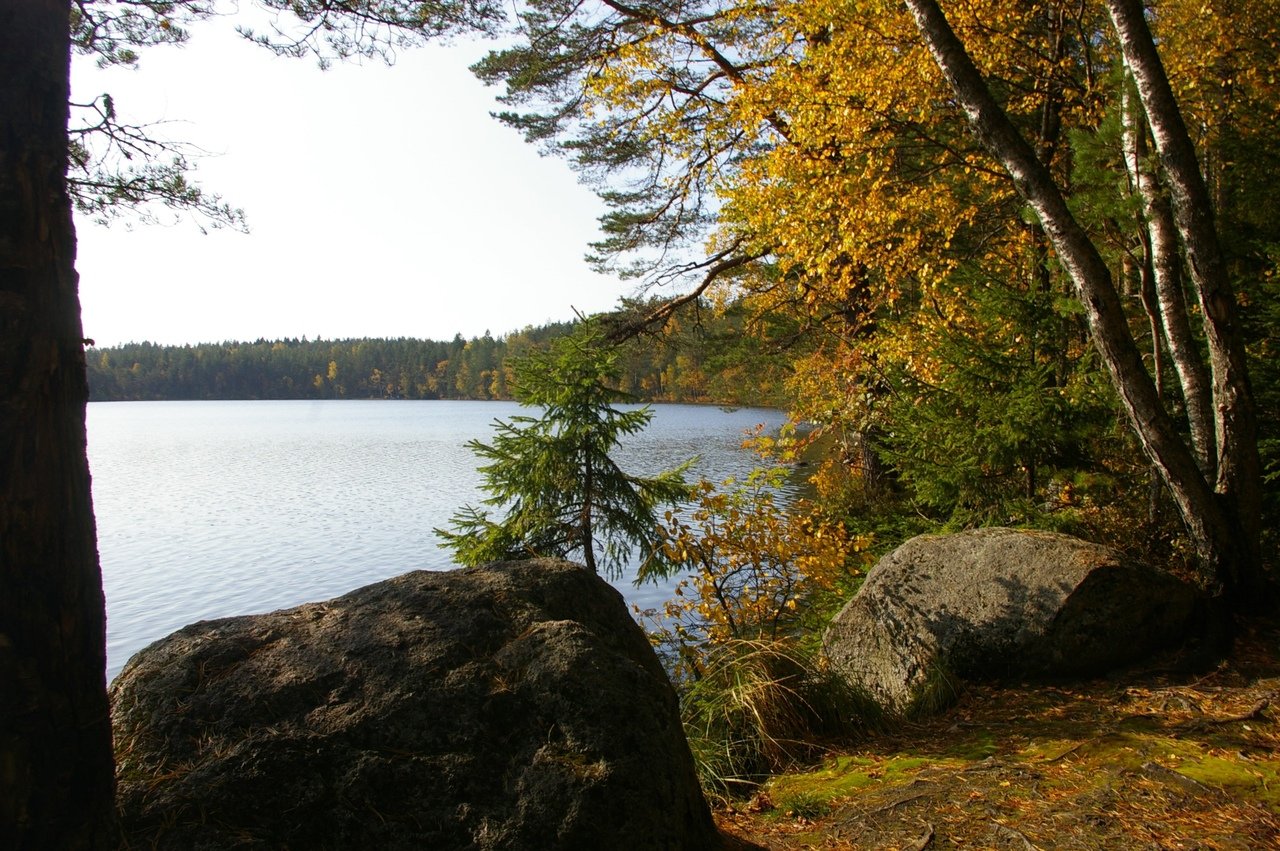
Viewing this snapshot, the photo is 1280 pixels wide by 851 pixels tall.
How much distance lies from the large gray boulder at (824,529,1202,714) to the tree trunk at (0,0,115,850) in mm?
4107

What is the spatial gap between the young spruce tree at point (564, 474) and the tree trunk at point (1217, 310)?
401 centimetres

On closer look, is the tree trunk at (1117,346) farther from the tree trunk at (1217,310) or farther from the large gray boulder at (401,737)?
the large gray boulder at (401,737)

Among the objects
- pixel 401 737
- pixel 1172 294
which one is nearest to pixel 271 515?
pixel 401 737

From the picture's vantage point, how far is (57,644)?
5.85 feet

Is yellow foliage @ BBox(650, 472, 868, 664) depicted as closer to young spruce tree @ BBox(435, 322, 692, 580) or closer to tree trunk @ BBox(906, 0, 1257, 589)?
young spruce tree @ BBox(435, 322, 692, 580)

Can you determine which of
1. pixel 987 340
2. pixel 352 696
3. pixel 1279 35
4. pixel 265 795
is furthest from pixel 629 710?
pixel 1279 35

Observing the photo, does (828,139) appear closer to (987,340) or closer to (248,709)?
(987,340)

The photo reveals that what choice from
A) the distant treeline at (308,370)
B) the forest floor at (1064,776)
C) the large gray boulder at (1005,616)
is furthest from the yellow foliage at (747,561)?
the distant treeline at (308,370)

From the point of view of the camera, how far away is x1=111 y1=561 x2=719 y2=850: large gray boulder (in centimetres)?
217

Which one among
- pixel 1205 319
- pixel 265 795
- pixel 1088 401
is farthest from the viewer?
pixel 1088 401

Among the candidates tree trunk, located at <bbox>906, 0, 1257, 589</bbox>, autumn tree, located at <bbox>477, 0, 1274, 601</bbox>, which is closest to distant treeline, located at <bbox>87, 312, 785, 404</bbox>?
autumn tree, located at <bbox>477, 0, 1274, 601</bbox>

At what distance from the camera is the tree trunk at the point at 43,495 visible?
5.63ft

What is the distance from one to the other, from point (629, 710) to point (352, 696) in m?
0.91

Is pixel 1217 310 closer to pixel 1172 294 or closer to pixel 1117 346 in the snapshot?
pixel 1172 294
